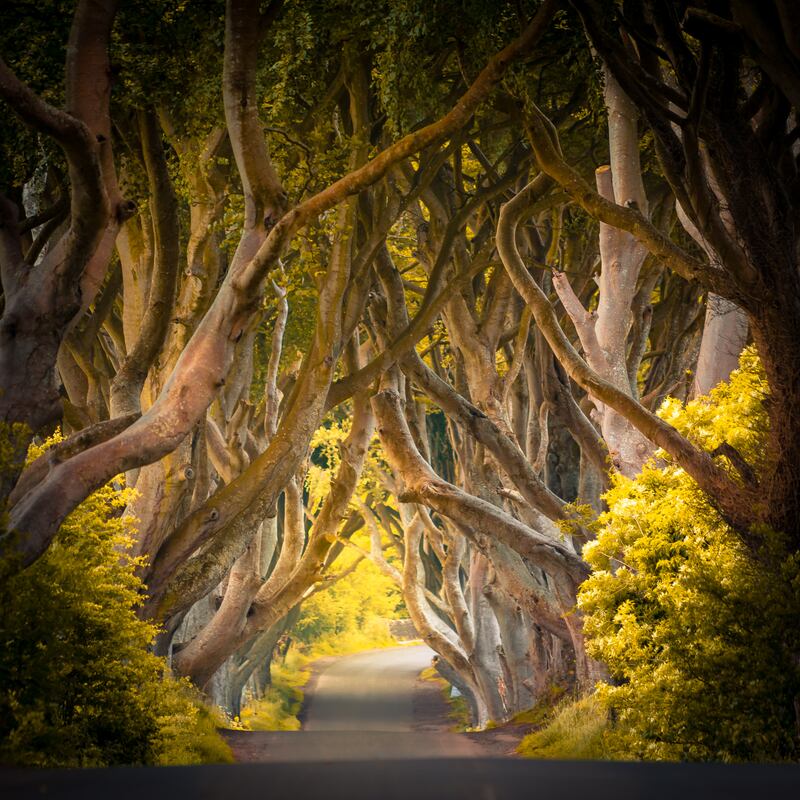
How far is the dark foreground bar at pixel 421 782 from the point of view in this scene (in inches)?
148

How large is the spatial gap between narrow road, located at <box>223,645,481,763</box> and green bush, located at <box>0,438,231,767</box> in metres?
1.64

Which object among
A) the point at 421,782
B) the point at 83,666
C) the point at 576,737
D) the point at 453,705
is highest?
the point at 83,666

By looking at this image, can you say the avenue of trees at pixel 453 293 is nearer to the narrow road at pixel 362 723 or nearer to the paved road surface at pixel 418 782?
the narrow road at pixel 362 723

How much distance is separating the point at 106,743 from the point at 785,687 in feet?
18.6

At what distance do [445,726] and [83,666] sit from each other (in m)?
15.9

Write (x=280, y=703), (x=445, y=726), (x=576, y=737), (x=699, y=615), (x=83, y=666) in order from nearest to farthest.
→ (x=699, y=615) → (x=83, y=666) → (x=576, y=737) → (x=445, y=726) → (x=280, y=703)

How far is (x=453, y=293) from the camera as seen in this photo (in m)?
13.8

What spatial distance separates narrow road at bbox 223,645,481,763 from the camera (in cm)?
1133

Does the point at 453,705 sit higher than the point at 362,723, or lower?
lower

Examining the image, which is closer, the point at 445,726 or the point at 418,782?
the point at 418,782

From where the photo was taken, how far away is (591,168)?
15.0 m

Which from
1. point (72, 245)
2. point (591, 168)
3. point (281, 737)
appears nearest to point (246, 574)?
point (281, 737)

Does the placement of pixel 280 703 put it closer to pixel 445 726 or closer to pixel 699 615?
pixel 445 726

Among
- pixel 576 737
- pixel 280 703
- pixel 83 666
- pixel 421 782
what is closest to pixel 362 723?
pixel 280 703
